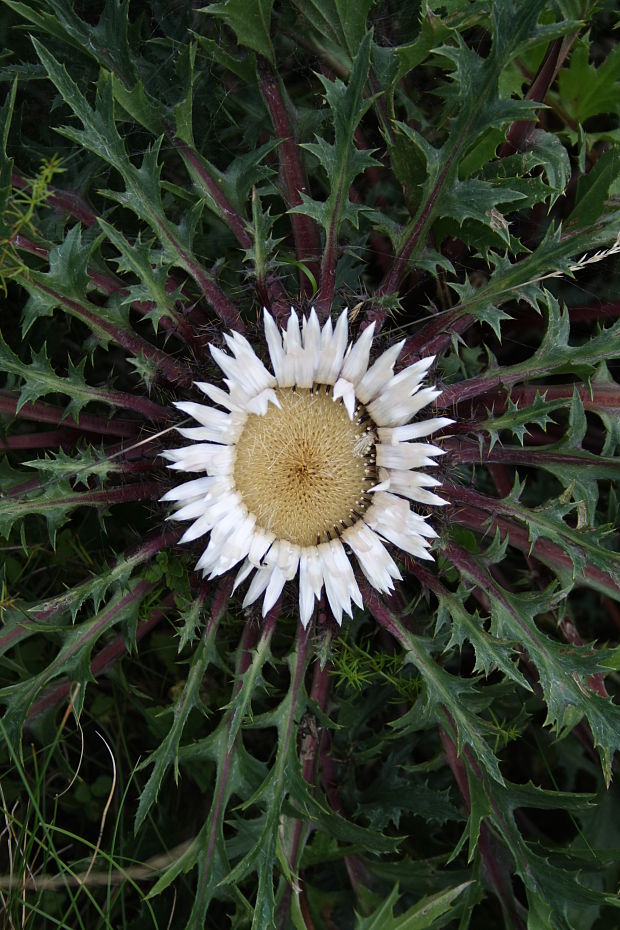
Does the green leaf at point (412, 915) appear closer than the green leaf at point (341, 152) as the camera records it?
No

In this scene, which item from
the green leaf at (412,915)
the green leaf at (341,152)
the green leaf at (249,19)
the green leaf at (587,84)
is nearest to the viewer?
the green leaf at (341,152)

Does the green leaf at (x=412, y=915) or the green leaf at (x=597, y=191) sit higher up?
the green leaf at (x=597, y=191)

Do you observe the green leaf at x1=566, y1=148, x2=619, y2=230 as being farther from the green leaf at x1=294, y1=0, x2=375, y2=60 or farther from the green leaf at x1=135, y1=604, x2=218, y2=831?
the green leaf at x1=135, y1=604, x2=218, y2=831

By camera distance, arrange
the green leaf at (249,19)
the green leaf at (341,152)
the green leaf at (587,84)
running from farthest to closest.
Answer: the green leaf at (587,84)
the green leaf at (249,19)
the green leaf at (341,152)

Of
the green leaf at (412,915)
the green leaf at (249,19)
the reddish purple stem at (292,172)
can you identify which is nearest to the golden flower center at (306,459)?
the reddish purple stem at (292,172)

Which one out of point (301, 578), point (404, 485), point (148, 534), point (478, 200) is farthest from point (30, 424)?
point (478, 200)

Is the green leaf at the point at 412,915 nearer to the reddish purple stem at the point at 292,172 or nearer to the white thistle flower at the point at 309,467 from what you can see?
the white thistle flower at the point at 309,467

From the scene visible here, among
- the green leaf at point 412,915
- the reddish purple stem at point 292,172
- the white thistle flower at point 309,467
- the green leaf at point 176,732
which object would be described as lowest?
the green leaf at point 412,915

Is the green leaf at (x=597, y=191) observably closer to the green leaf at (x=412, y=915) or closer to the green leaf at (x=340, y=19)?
the green leaf at (x=340, y=19)

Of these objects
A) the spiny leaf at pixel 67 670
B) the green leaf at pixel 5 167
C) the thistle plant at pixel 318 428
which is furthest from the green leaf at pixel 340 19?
the spiny leaf at pixel 67 670
